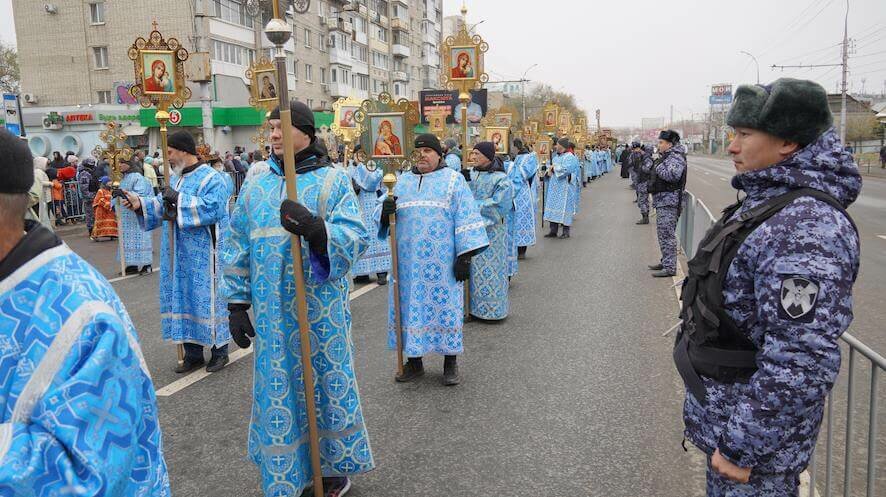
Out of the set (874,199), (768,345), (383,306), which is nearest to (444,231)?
(383,306)

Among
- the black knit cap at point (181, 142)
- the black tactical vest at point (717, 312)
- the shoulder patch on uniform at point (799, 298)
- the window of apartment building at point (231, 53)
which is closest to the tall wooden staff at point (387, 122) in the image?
the black knit cap at point (181, 142)

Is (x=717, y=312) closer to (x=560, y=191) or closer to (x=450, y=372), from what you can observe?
(x=450, y=372)

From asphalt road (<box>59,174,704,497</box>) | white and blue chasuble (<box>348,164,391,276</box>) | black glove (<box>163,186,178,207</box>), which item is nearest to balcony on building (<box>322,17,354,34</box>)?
white and blue chasuble (<box>348,164,391,276</box>)

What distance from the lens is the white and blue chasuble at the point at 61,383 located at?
1.53 m

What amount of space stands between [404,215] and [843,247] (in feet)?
12.9

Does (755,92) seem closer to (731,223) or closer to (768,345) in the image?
(731,223)

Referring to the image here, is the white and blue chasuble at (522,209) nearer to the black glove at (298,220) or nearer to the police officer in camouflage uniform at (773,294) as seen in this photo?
the black glove at (298,220)

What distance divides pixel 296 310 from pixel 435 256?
212 cm

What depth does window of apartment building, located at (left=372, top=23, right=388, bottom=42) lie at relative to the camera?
5669 centimetres

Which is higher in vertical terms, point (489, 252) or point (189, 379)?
point (489, 252)

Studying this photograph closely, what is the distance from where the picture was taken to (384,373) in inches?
228

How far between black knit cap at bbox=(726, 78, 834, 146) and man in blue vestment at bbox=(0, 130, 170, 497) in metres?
1.91

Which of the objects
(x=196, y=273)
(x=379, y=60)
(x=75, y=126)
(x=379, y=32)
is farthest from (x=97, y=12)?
(x=196, y=273)

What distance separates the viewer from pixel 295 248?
3.28 m
